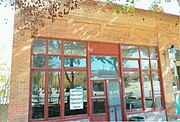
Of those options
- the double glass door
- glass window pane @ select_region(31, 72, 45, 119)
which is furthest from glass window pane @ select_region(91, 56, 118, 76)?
glass window pane @ select_region(31, 72, 45, 119)

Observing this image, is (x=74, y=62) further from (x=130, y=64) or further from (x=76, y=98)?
(x=130, y=64)

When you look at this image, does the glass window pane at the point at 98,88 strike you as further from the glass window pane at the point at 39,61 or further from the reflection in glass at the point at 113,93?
the glass window pane at the point at 39,61

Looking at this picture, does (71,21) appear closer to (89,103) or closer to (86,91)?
(86,91)

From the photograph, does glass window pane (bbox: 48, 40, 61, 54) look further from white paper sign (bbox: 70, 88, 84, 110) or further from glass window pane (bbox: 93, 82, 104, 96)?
glass window pane (bbox: 93, 82, 104, 96)

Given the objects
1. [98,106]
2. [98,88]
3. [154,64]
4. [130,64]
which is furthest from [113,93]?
[154,64]

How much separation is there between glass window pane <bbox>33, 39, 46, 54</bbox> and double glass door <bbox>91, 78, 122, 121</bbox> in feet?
8.87

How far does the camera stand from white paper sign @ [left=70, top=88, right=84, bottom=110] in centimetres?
812

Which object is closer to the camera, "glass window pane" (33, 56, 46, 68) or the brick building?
the brick building

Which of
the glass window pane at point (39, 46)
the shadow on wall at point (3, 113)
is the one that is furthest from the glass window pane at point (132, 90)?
the shadow on wall at point (3, 113)

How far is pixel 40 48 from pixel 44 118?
115 inches

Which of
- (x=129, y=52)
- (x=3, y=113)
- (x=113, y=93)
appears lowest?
(x=3, y=113)

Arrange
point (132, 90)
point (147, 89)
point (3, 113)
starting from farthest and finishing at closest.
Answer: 1. point (147, 89)
2. point (132, 90)
3. point (3, 113)

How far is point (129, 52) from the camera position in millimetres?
9930

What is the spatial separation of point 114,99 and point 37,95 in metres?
3.68
